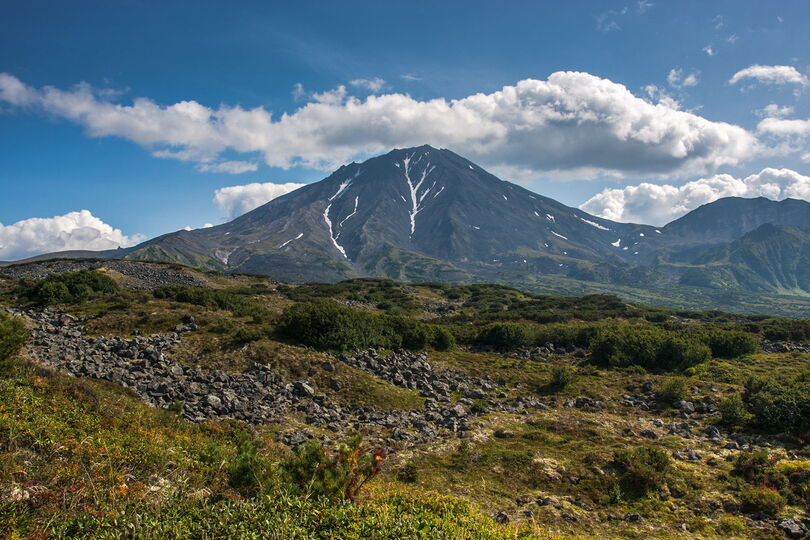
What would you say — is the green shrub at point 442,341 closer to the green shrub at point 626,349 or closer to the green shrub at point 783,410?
the green shrub at point 626,349

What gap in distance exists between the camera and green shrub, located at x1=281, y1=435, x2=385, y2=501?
7.74m

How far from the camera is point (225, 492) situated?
8070mm

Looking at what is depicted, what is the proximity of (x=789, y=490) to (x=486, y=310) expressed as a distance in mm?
49330

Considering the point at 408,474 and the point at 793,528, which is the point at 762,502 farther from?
the point at 408,474

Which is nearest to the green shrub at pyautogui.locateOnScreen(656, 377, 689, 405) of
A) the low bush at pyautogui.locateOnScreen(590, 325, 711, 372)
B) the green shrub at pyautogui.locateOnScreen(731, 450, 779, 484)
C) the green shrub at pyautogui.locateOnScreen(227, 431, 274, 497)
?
the green shrub at pyautogui.locateOnScreen(731, 450, 779, 484)

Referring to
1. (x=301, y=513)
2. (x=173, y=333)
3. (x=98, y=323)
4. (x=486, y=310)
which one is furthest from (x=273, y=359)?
(x=486, y=310)

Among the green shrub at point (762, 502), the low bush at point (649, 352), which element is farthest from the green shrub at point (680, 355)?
the green shrub at point (762, 502)

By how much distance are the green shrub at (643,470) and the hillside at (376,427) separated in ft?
0.20

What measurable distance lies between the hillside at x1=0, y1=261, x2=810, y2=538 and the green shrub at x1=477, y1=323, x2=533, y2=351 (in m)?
0.27

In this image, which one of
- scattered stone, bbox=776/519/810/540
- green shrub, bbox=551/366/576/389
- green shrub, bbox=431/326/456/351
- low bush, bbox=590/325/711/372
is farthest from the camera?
green shrub, bbox=431/326/456/351

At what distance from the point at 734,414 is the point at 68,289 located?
48913 millimetres

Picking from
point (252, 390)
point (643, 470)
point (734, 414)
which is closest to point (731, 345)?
point (734, 414)

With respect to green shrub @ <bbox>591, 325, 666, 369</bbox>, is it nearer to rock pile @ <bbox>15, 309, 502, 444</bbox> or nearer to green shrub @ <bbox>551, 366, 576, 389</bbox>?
green shrub @ <bbox>551, 366, 576, 389</bbox>

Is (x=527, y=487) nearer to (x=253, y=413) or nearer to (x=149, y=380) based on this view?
(x=253, y=413)
